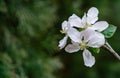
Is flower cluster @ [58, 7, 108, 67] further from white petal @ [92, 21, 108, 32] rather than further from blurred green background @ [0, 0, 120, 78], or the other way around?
blurred green background @ [0, 0, 120, 78]

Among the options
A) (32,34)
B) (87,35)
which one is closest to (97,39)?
(87,35)

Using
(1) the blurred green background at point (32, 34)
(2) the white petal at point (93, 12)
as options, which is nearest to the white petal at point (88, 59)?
(2) the white petal at point (93, 12)

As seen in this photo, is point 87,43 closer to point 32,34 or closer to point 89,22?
point 89,22

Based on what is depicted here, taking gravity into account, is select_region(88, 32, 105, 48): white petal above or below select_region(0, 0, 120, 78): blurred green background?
below

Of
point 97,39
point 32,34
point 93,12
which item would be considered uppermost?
point 32,34

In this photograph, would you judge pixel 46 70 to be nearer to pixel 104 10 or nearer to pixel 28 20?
pixel 28 20

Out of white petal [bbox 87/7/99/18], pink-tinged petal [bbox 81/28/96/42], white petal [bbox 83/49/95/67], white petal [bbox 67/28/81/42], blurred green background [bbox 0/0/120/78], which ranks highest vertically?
blurred green background [bbox 0/0/120/78]

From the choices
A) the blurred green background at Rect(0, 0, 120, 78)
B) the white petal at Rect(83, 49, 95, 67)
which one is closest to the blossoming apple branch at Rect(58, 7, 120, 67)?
the white petal at Rect(83, 49, 95, 67)

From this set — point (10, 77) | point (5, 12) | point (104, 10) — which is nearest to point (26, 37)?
point (5, 12)
